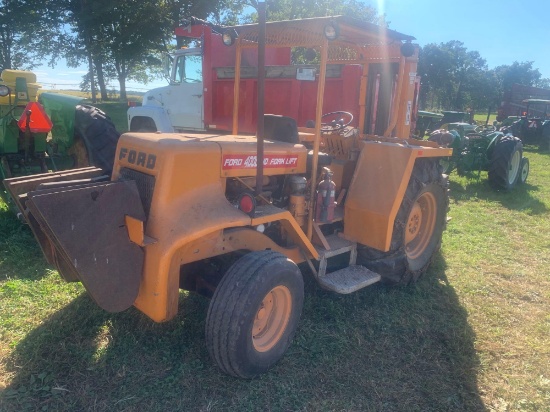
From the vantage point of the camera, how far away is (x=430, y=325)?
3.57m

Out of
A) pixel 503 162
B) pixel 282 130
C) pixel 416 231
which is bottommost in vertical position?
pixel 416 231

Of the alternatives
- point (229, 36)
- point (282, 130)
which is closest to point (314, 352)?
point (282, 130)

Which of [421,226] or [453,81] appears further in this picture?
[453,81]

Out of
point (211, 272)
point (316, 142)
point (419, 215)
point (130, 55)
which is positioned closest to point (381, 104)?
point (419, 215)

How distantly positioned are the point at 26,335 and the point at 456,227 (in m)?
5.27

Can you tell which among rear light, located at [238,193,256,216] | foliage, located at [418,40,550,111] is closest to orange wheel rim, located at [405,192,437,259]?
A: rear light, located at [238,193,256,216]

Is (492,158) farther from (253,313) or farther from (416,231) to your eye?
(253,313)

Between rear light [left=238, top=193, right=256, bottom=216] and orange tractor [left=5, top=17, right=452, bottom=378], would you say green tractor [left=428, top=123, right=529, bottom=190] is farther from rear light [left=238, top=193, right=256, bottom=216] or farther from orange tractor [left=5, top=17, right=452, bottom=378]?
rear light [left=238, top=193, right=256, bottom=216]

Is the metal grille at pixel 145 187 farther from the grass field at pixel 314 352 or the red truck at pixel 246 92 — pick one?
the red truck at pixel 246 92

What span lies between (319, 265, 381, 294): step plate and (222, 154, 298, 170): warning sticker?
98 centimetres

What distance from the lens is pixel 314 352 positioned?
123 inches

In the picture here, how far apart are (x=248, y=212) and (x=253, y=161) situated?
42cm

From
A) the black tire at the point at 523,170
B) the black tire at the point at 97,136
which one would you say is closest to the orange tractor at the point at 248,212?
the black tire at the point at 97,136

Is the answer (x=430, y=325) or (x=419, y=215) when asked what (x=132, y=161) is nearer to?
(x=430, y=325)
